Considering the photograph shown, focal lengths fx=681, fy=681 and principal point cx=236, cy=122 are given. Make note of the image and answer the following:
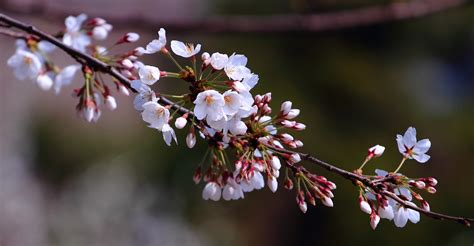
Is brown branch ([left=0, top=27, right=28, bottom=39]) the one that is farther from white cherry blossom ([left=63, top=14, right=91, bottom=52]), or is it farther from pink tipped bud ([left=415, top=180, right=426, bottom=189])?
pink tipped bud ([left=415, top=180, right=426, bottom=189])

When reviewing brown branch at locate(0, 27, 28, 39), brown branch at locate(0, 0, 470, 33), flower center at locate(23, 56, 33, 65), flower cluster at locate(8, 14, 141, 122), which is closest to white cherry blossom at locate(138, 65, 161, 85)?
flower cluster at locate(8, 14, 141, 122)

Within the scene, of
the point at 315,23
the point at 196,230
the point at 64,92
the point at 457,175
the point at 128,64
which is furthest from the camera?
the point at 64,92

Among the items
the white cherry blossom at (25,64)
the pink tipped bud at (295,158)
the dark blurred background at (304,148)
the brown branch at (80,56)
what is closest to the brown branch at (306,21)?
the white cherry blossom at (25,64)

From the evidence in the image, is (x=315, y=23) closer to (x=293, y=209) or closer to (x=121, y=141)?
(x=293, y=209)

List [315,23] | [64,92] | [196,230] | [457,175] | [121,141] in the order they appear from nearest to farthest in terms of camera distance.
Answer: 1. [315,23]
2. [457,175]
3. [196,230]
4. [121,141]
5. [64,92]

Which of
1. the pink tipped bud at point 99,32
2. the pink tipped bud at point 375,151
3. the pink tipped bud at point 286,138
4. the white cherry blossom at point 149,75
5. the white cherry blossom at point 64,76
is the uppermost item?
the white cherry blossom at point 149,75

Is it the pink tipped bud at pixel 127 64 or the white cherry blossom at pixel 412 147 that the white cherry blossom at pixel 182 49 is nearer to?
the pink tipped bud at pixel 127 64

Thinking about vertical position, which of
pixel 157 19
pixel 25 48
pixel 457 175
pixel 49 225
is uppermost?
pixel 25 48

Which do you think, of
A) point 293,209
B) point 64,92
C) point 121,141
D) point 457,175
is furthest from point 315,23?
point 64,92
